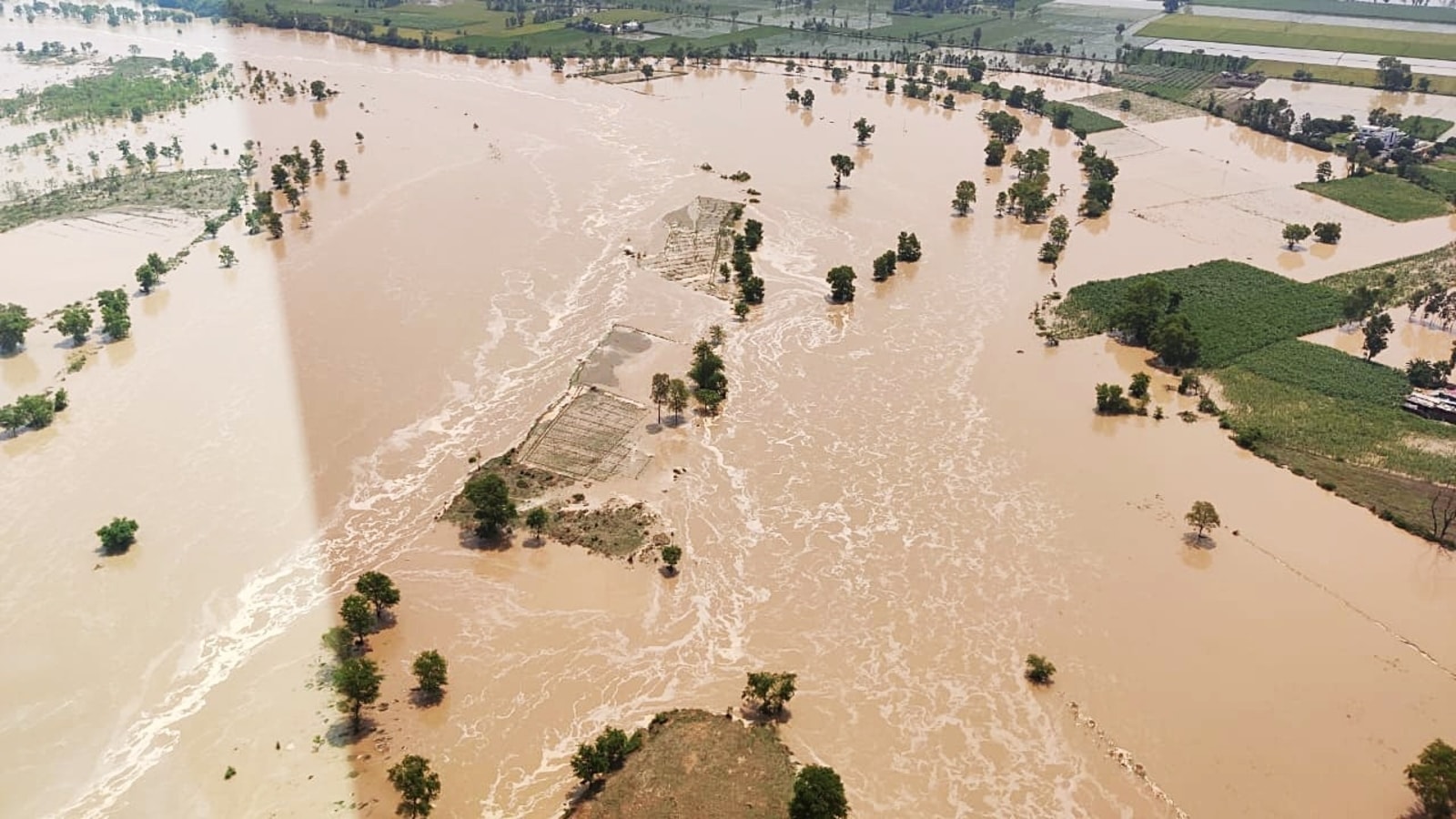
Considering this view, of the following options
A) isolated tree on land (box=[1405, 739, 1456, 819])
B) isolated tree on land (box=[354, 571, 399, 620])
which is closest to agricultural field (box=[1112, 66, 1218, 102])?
isolated tree on land (box=[1405, 739, 1456, 819])

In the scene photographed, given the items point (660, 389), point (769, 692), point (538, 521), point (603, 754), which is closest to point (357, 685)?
point (603, 754)

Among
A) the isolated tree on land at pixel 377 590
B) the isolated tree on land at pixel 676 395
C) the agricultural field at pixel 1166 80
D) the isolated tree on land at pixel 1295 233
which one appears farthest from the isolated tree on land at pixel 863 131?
the isolated tree on land at pixel 377 590

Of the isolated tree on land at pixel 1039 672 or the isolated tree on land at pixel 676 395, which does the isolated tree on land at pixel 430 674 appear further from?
the isolated tree on land at pixel 1039 672

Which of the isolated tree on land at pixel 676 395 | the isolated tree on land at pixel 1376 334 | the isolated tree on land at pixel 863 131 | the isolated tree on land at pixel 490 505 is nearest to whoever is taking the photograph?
the isolated tree on land at pixel 490 505

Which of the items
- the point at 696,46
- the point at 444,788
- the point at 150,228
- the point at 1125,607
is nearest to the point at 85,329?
the point at 150,228

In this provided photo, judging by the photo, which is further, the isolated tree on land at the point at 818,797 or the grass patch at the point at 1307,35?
the grass patch at the point at 1307,35

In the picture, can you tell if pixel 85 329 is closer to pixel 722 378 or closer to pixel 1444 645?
pixel 722 378

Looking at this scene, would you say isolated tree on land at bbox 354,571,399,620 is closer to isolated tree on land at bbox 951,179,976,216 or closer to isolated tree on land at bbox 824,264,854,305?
isolated tree on land at bbox 824,264,854,305

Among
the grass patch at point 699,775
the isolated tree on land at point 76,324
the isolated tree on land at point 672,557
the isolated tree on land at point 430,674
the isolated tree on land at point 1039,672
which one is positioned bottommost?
the grass patch at point 699,775
